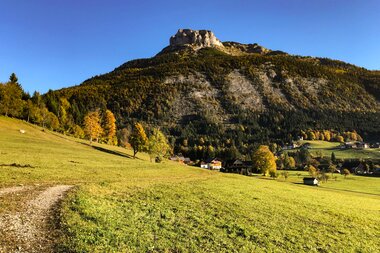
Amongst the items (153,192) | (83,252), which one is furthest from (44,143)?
(83,252)

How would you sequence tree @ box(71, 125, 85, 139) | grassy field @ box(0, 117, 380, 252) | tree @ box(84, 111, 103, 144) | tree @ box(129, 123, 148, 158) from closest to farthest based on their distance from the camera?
grassy field @ box(0, 117, 380, 252)
tree @ box(129, 123, 148, 158)
tree @ box(84, 111, 103, 144)
tree @ box(71, 125, 85, 139)

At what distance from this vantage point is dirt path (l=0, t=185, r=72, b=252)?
14.9 metres

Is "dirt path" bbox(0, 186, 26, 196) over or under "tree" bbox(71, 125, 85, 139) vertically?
under

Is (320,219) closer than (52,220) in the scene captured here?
No

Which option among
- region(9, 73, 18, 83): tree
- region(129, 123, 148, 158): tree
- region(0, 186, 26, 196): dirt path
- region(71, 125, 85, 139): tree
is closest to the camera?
region(0, 186, 26, 196): dirt path

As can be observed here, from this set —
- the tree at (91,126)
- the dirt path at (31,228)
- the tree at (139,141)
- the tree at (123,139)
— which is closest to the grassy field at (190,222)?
the dirt path at (31,228)

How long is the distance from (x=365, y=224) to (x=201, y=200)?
16114 millimetres

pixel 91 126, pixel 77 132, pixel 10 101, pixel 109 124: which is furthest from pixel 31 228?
pixel 77 132

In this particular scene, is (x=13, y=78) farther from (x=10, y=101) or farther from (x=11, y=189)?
(x=11, y=189)

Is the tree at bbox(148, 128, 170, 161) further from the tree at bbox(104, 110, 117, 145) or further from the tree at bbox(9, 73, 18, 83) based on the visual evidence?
the tree at bbox(9, 73, 18, 83)

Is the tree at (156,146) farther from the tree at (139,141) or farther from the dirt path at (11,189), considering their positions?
the dirt path at (11,189)

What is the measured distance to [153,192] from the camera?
112 ft

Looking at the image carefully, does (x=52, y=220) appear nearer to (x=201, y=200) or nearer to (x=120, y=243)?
(x=120, y=243)

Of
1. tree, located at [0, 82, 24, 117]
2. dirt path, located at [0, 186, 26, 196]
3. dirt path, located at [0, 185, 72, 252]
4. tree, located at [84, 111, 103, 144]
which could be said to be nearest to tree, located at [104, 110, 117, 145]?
tree, located at [84, 111, 103, 144]
